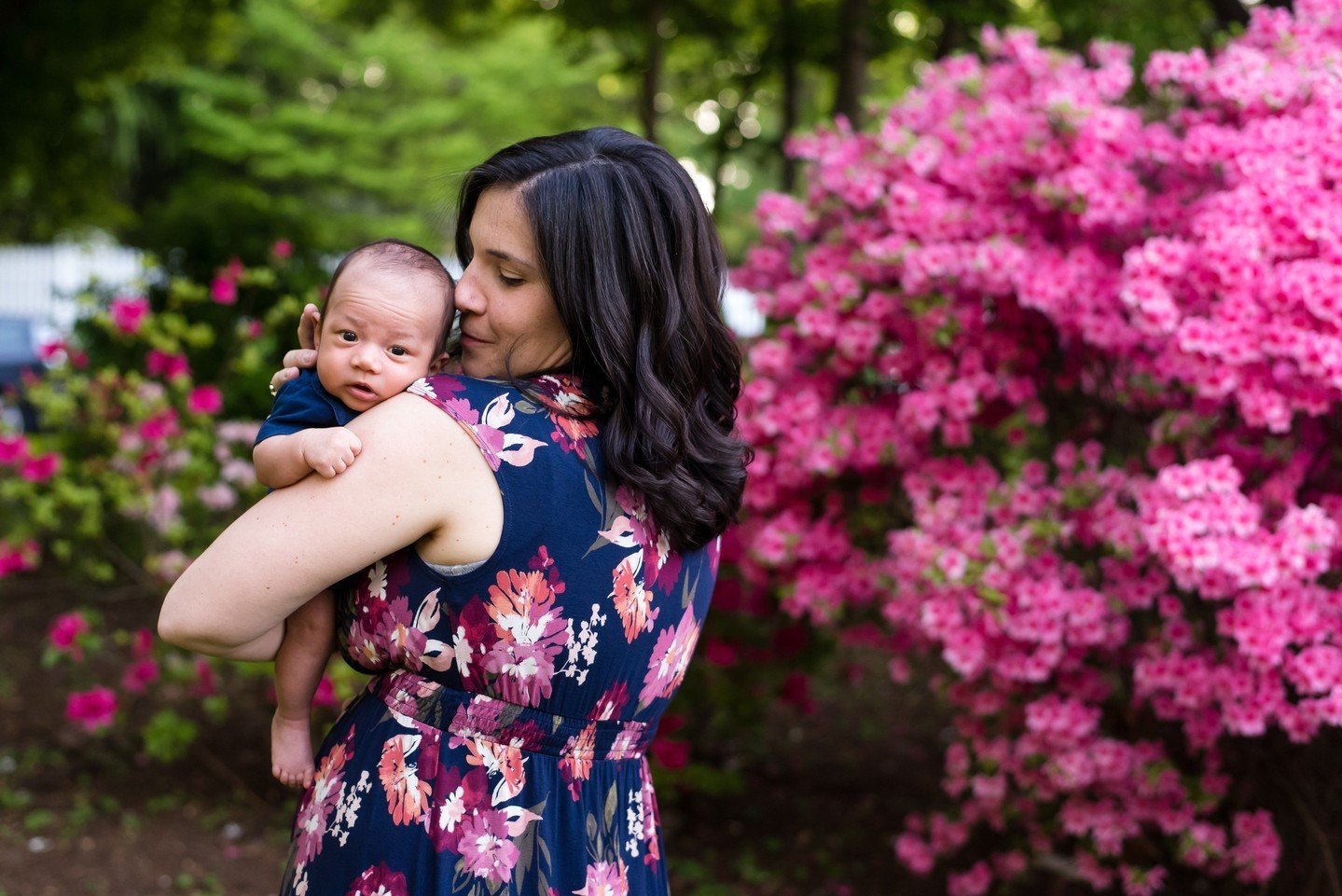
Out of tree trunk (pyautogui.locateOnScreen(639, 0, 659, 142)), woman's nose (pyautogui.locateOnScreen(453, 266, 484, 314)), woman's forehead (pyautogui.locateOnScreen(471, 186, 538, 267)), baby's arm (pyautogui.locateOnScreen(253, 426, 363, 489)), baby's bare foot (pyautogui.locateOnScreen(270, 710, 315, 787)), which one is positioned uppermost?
tree trunk (pyautogui.locateOnScreen(639, 0, 659, 142))

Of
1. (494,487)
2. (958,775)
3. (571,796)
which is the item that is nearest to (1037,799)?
(958,775)

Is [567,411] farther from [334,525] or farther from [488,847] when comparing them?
[488,847]

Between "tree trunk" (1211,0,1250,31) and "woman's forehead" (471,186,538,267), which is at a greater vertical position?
"tree trunk" (1211,0,1250,31)

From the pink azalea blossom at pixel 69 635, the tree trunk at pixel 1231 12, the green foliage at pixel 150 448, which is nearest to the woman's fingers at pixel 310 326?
the green foliage at pixel 150 448

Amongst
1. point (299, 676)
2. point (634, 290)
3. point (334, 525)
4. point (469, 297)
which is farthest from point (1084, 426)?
point (334, 525)

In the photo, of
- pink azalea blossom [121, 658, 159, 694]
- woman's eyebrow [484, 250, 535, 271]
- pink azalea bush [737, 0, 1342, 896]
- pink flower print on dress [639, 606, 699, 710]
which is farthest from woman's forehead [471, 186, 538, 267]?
pink azalea blossom [121, 658, 159, 694]

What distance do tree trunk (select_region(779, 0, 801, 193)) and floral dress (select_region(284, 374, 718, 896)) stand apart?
18.3 feet

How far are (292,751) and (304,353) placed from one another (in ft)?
1.78

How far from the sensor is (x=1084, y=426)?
3.39 meters

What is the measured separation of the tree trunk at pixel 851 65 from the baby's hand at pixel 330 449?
15.9 feet

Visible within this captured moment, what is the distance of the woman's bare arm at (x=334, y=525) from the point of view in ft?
4.44

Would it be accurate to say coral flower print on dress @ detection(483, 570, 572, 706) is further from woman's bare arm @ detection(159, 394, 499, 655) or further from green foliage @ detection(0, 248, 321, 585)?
green foliage @ detection(0, 248, 321, 585)

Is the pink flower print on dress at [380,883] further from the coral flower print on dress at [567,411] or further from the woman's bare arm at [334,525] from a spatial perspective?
the coral flower print on dress at [567,411]

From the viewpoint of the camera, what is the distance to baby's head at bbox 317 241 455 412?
1492mm
